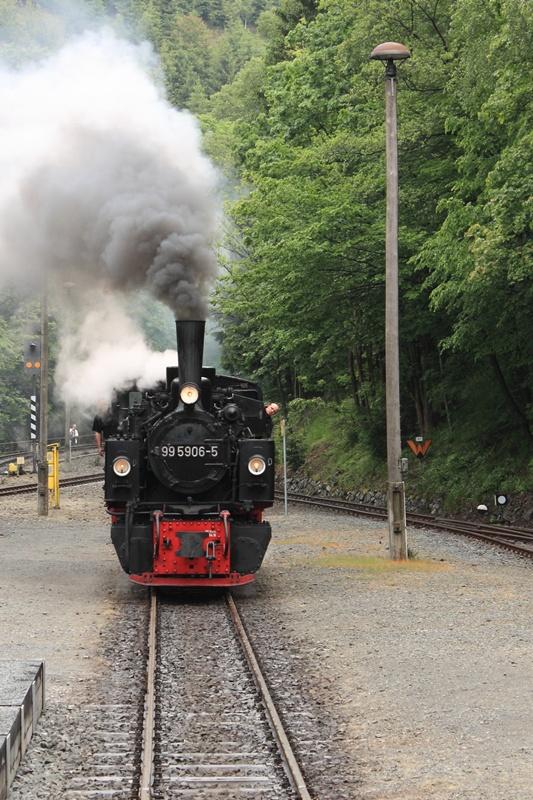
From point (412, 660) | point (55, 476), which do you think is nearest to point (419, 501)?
point (55, 476)

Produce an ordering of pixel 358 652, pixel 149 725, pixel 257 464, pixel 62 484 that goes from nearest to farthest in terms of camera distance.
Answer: pixel 149 725
pixel 358 652
pixel 257 464
pixel 62 484

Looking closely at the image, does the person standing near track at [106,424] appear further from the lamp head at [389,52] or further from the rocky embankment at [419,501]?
the rocky embankment at [419,501]

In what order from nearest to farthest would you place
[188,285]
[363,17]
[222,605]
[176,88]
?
[222,605] → [188,285] → [363,17] → [176,88]

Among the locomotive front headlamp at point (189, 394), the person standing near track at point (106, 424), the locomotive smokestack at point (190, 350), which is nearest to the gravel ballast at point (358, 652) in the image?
the person standing near track at point (106, 424)

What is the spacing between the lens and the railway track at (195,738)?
7312 mm

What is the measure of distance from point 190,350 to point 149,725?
6624mm

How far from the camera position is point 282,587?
16297mm

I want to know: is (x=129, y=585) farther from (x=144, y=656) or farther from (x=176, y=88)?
(x=176, y=88)

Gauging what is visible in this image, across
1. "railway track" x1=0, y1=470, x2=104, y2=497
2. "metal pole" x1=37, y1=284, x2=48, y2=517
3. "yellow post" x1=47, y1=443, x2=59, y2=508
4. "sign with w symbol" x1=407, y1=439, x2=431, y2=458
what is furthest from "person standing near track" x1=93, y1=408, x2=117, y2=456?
"railway track" x1=0, y1=470, x2=104, y2=497

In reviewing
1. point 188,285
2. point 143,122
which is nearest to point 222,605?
point 188,285

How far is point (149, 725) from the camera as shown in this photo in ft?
28.2

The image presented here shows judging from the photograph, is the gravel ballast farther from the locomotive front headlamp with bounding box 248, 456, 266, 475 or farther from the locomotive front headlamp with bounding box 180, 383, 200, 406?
the locomotive front headlamp with bounding box 180, 383, 200, 406

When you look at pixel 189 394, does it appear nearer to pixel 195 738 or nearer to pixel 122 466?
pixel 122 466

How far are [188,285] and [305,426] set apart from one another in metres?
29.3
